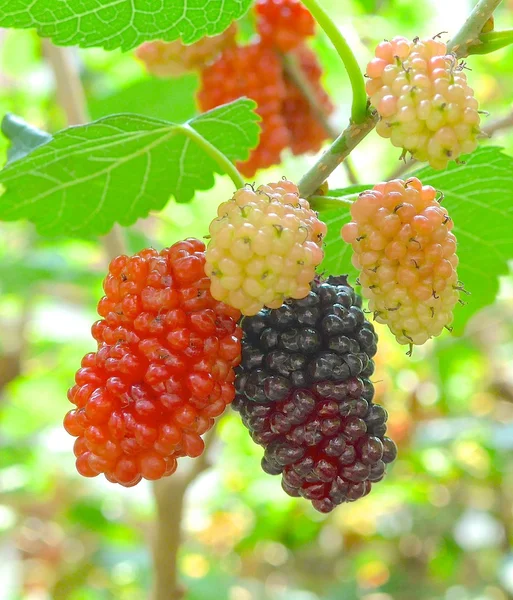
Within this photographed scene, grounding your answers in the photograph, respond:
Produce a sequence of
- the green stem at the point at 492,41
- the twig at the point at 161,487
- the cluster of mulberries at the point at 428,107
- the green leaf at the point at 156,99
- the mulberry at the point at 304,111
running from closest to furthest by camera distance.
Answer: the cluster of mulberries at the point at 428,107 → the green stem at the point at 492,41 → the mulberry at the point at 304,111 → the twig at the point at 161,487 → the green leaf at the point at 156,99

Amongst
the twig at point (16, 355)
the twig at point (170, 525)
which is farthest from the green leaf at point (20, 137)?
the twig at point (16, 355)

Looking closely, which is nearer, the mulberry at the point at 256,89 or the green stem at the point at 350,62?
the green stem at the point at 350,62

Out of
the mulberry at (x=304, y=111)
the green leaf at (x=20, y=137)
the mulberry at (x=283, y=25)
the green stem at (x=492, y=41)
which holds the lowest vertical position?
the mulberry at (x=304, y=111)

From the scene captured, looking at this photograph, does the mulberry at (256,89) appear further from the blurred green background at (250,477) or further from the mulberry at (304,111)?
the blurred green background at (250,477)

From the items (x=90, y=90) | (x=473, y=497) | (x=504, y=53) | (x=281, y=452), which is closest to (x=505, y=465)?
(x=473, y=497)

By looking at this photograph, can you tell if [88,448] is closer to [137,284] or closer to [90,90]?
[137,284]

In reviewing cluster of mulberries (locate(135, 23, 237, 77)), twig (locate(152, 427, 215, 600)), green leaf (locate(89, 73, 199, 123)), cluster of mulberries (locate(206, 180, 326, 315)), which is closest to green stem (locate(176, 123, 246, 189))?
cluster of mulberries (locate(206, 180, 326, 315))

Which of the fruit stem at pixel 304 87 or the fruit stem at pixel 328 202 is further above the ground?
the fruit stem at pixel 328 202
